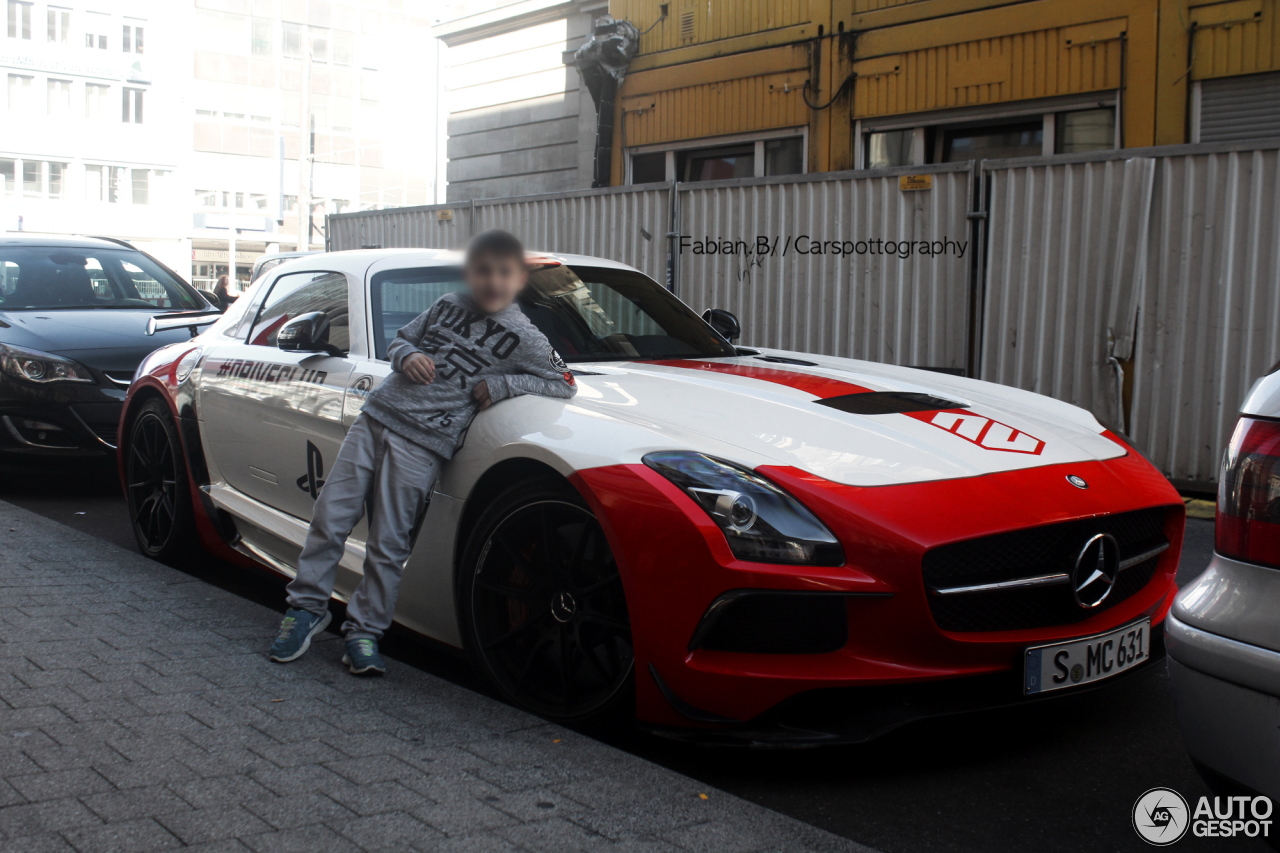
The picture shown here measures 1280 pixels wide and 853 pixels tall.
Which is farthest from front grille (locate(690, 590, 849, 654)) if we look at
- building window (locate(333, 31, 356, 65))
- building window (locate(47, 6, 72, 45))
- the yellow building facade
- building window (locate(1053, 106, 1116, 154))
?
building window (locate(333, 31, 356, 65))

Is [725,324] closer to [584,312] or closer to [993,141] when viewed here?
[584,312]

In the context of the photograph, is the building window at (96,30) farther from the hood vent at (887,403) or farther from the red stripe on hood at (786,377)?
the hood vent at (887,403)

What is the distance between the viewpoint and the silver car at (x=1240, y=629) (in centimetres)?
206

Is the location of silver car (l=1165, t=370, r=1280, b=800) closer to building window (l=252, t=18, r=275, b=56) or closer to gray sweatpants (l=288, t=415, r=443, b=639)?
gray sweatpants (l=288, t=415, r=443, b=639)

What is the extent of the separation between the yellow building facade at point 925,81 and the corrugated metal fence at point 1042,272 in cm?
218

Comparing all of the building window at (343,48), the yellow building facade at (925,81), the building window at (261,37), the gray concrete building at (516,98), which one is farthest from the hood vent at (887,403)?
the building window at (343,48)

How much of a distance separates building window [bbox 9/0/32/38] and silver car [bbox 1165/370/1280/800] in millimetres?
69085

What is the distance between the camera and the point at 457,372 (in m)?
3.66

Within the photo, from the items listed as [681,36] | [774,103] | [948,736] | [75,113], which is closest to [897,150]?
[774,103]

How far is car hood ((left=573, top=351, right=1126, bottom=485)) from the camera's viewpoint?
10.2 feet

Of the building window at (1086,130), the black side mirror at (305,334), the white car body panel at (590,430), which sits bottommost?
the white car body panel at (590,430)

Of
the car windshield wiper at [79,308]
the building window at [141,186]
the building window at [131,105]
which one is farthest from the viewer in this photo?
the building window at [131,105]

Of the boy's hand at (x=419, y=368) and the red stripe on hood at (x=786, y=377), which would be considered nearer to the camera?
the boy's hand at (x=419, y=368)

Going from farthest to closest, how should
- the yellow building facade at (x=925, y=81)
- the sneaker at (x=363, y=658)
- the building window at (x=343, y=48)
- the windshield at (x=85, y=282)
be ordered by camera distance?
the building window at (x=343, y=48) → the yellow building facade at (x=925, y=81) → the windshield at (x=85, y=282) → the sneaker at (x=363, y=658)
